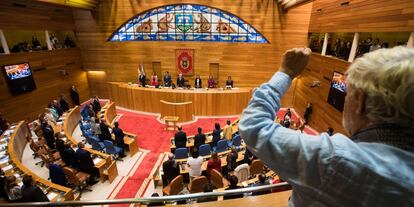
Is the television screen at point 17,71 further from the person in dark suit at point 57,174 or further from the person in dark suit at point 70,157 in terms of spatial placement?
the person in dark suit at point 57,174

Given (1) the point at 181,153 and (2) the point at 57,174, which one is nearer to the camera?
(2) the point at 57,174

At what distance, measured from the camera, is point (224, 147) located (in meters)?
7.18

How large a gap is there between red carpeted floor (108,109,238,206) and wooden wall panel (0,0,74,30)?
5875mm

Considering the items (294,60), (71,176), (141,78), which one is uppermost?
(294,60)

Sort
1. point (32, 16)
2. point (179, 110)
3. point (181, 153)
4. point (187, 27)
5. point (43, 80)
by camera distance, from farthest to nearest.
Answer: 1. point (187, 27)
2. point (43, 80)
3. point (32, 16)
4. point (179, 110)
5. point (181, 153)

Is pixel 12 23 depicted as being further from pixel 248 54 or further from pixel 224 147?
pixel 248 54

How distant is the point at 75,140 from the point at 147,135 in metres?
2.72

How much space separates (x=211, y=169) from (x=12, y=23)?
1114 centimetres

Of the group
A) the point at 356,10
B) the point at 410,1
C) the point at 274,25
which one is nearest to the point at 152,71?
the point at 274,25

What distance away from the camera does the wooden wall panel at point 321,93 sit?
8.59 metres

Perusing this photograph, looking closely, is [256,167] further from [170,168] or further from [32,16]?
[32,16]

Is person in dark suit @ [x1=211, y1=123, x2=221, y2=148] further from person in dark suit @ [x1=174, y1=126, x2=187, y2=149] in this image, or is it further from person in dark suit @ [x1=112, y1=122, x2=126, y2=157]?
person in dark suit @ [x1=112, y1=122, x2=126, y2=157]

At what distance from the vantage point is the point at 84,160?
5938 millimetres

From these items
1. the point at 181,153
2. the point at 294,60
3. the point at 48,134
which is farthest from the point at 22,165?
the point at 294,60
